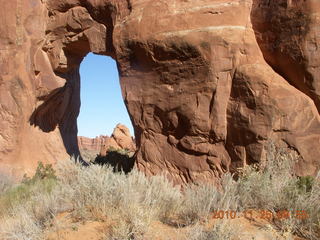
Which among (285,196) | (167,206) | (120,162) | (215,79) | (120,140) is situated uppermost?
(215,79)

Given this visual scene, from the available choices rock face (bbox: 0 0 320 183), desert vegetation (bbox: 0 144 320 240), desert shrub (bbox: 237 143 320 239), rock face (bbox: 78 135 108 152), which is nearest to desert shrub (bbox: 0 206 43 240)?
desert vegetation (bbox: 0 144 320 240)

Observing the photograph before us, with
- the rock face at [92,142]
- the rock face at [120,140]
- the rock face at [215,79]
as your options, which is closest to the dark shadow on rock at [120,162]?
the rock face at [215,79]

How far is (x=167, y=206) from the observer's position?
16.3 feet

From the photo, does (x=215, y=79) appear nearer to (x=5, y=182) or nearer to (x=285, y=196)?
(x=285, y=196)

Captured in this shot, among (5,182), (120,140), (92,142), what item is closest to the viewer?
(5,182)

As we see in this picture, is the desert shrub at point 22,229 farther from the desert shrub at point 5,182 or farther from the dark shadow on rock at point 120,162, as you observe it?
the dark shadow on rock at point 120,162

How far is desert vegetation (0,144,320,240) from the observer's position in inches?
155

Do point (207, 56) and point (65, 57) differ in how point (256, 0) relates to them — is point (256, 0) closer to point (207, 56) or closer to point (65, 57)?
point (207, 56)

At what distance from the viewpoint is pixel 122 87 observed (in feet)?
26.6

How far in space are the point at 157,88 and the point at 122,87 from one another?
1.10m

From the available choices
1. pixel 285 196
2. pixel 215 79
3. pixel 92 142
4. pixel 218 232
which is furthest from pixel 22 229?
pixel 92 142

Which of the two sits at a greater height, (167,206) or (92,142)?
(167,206)

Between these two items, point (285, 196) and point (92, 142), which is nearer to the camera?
point (285, 196)

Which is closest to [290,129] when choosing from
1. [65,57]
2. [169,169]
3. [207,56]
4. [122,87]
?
[207,56]
